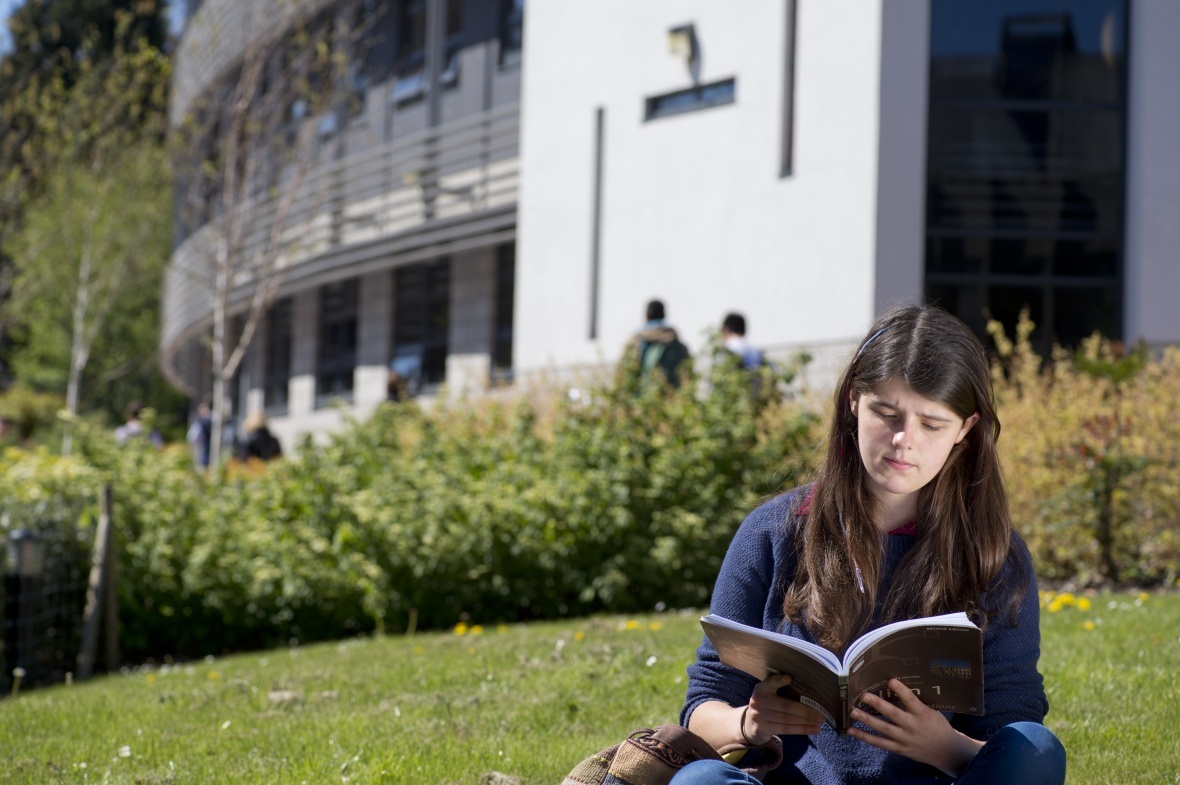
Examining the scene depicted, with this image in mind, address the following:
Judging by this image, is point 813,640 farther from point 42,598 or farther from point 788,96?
point 788,96

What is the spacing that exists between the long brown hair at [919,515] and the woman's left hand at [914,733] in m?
0.21

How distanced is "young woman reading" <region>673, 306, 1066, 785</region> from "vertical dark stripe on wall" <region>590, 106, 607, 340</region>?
45.3ft

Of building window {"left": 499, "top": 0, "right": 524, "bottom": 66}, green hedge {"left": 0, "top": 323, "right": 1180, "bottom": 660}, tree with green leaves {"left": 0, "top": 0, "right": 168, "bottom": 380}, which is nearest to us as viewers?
green hedge {"left": 0, "top": 323, "right": 1180, "bottom": 660}

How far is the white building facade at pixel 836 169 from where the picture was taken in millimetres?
13547

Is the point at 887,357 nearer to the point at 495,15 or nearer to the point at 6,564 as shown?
the point at 6,564

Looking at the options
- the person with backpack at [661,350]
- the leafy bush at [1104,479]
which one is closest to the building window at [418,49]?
the person with backpack at [661,350]

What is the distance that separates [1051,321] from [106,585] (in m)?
9.61

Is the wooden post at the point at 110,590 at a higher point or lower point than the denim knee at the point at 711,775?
lower

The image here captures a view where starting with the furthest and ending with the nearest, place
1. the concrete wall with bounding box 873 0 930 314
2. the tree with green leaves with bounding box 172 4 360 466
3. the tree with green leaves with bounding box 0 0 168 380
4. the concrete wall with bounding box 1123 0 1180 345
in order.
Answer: the tree with green leaves with bounding box 0 0 168 380, the tree with green leaves with bounding box 172 4 360 466, the concrete wall with bounding box 873 0 930 314, the concrete wall with bounding box 1123 0 1180 345

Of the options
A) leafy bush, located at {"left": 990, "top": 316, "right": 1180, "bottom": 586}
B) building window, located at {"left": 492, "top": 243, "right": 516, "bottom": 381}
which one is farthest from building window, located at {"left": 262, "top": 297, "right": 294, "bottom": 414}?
leafy bush, located at {"left": 990, "top": 316, "right": 1180, "bottom": 586}

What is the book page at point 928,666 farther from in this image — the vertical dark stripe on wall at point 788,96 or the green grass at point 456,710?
Result: the vertical dark stripe on wall at point 788,96

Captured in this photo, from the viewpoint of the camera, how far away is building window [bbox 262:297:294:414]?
91.8 ft

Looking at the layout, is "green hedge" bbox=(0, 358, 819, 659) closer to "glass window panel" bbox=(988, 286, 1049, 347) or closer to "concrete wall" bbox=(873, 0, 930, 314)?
"concrete wall" bbox=(873, 0, 930, 314)

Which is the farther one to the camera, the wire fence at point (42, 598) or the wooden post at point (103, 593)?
the wooden post at point (103, 593)
